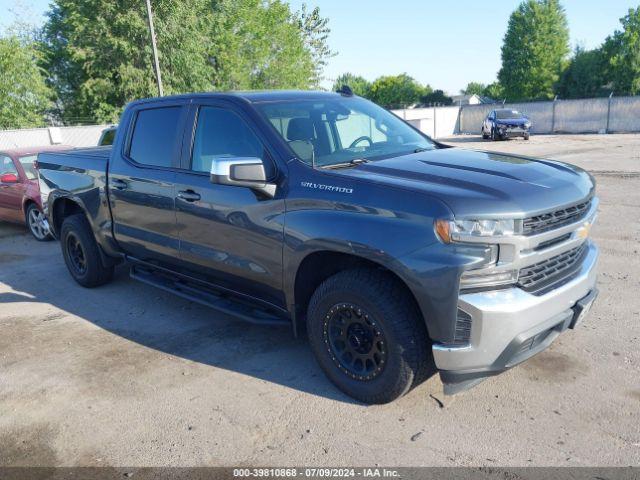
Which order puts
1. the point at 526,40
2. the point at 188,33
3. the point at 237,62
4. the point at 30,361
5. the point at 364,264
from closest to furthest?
the point at 364,264, the point at 30,361, the point at 188,33, the point at 237,62, the point at 526,40

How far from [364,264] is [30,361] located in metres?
2.92

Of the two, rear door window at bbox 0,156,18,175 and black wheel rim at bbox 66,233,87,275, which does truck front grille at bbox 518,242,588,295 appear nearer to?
black wheel rim at bbox 66,233,87,275

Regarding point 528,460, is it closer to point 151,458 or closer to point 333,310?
point 333,310

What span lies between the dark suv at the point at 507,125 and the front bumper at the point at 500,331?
2504 cm

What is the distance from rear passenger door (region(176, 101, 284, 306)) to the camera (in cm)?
364

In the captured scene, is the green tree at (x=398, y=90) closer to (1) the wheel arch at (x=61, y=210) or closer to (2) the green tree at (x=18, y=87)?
(2) the green tree at (x=18, y=87)

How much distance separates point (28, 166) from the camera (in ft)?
29.0

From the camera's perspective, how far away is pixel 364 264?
330 centimetres

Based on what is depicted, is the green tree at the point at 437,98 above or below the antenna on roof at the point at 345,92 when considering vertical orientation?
above

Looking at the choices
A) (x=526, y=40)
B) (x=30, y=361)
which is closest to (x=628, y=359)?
(x=30, y=361)

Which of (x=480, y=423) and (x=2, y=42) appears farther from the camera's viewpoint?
(x=2, y=42)

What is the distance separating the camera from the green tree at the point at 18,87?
25156 mm

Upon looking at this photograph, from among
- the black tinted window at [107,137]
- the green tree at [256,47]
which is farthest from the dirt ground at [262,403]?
the green tree at [256,47]

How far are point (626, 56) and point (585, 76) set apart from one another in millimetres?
6301
